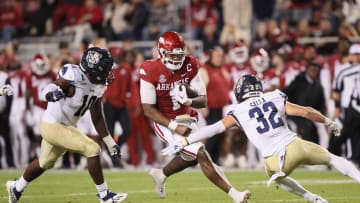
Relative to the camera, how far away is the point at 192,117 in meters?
9.95

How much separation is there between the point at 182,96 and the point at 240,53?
643cm

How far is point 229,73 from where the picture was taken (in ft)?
52.2

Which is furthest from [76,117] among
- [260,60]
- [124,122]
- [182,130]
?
[260,60]

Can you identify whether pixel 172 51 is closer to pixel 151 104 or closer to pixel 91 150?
pixel 151 104

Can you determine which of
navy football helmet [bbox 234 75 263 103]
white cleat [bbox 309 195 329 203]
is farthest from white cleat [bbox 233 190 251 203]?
navy football helmet [bbox 234 75 263 103]

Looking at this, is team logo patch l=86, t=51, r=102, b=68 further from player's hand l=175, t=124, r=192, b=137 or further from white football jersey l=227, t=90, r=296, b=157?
white football jersey l=227, t=90, r=296, b=157

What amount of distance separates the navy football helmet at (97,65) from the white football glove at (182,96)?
725mm

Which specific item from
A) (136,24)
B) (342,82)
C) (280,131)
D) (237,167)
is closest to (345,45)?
(342,82)

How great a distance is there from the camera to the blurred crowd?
49.5ft

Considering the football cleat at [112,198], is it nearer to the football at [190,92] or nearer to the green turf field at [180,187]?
the green turf field at [180,187]

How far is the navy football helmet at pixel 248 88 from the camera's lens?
8875 millimetres

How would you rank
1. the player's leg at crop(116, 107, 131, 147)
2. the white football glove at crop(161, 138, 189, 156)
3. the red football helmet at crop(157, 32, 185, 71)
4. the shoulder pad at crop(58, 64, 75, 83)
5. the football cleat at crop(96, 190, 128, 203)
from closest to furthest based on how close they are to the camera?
the white football glove at crop(161, 138, 189, 156)
the football cleat at crop(96, 190, 128, 203)
the shoulder pad at crop(58, 64, 75, 83)
the red football helmet at crop(157, 32, 185, 71)
the player's leg at crop(116, 107, 131, 147)

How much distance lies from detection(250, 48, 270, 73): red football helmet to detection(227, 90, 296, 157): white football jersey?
646cm

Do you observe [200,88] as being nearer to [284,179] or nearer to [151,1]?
[284,179]
